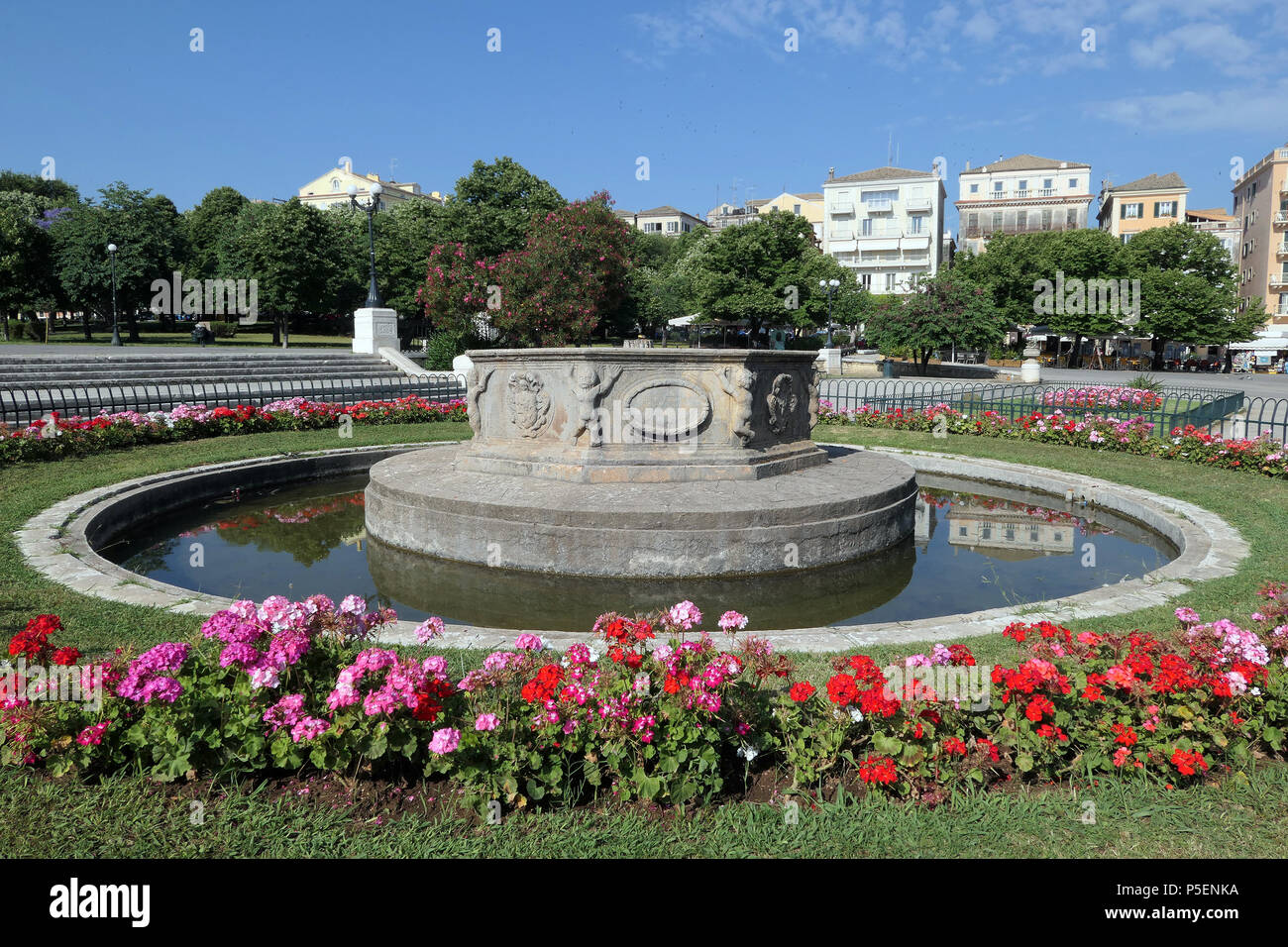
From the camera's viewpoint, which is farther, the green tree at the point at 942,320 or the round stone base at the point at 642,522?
the green tree at the point at 942,320

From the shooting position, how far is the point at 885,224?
7469cm

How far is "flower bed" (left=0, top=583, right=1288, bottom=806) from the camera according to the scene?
129 inches

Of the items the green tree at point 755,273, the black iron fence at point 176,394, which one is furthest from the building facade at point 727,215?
the black iron fence at point 176,394

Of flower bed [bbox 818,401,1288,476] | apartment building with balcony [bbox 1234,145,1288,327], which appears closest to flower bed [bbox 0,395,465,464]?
flower bed [bbox 818,401,1288,476]

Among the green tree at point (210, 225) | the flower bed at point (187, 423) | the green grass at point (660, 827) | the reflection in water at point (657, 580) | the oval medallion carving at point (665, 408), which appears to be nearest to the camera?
the green grass at point (660, 827)

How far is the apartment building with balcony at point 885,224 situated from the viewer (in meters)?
73.0

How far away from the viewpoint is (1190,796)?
3.33 m

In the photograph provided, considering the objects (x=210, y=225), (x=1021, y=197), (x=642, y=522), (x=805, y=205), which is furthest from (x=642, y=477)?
(x=805, y=205)

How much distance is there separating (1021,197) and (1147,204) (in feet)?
33.9

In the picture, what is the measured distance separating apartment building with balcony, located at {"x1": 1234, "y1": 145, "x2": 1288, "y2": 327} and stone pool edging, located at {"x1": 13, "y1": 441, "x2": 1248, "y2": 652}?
54.0 metres

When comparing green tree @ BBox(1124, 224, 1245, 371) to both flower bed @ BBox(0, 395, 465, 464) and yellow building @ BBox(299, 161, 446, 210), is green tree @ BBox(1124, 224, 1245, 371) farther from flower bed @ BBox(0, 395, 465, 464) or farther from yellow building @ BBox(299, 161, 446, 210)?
yellow building @ BBox(299, 161, 446, 210)

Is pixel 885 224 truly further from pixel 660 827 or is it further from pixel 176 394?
pixel 660 827

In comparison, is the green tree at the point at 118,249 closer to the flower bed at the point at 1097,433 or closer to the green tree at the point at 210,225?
the green tree at the point at 210,225

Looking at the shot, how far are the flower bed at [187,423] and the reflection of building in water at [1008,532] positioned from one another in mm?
12097
